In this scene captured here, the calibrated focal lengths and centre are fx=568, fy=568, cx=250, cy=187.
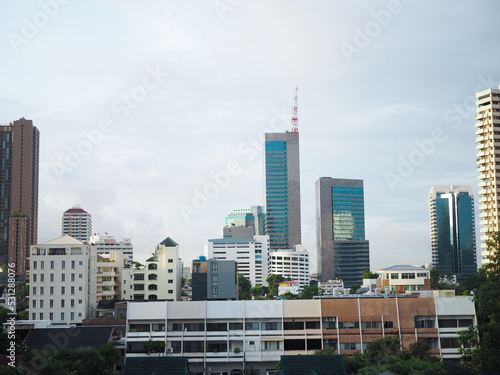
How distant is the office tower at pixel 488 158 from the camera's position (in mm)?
99312

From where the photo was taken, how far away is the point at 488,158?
331 feet

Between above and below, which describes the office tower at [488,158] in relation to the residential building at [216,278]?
above

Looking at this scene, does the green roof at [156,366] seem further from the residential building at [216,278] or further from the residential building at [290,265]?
the residential building at [290,265]

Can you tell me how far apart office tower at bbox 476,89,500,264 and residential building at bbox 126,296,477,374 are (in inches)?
2046

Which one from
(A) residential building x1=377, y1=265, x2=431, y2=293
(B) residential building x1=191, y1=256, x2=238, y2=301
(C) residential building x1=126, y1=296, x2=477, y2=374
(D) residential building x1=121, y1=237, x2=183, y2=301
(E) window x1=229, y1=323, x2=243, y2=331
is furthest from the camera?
(B) residential building x1=191, y1=256, x2=238, y2=301

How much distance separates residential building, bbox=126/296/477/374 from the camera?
51531mm

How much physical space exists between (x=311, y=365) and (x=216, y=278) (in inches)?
2386

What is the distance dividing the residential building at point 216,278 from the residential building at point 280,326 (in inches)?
1369

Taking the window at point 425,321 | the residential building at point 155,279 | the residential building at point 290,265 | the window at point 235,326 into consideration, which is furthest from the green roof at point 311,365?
the residential building at point 290,265

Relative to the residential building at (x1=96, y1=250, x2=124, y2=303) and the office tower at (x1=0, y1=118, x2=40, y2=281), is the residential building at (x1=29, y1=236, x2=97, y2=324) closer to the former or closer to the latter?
the residential building at (x1=96, y1=250, x2=124, y2=303)

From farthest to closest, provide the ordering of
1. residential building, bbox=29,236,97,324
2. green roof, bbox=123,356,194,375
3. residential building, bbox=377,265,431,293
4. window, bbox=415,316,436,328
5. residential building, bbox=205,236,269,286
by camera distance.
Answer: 1. residential building, bbox=205,236,269,286
2. residential building, bbox=377,265,431,293
3. residential building, bbox=29,236,97,324
4. window, bbox=415,316,436,328
5. green roof, bbox=123,356,194,375

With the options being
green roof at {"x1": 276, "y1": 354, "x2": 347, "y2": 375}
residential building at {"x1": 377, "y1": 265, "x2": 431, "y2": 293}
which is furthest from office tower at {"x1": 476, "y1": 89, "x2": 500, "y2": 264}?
green roof at {"x1": 276, "y1": 354, "x2": 347, "y2": 375}

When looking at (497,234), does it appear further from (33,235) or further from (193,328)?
(33,235)

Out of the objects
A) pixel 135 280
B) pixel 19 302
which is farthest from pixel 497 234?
pixel 19 302
